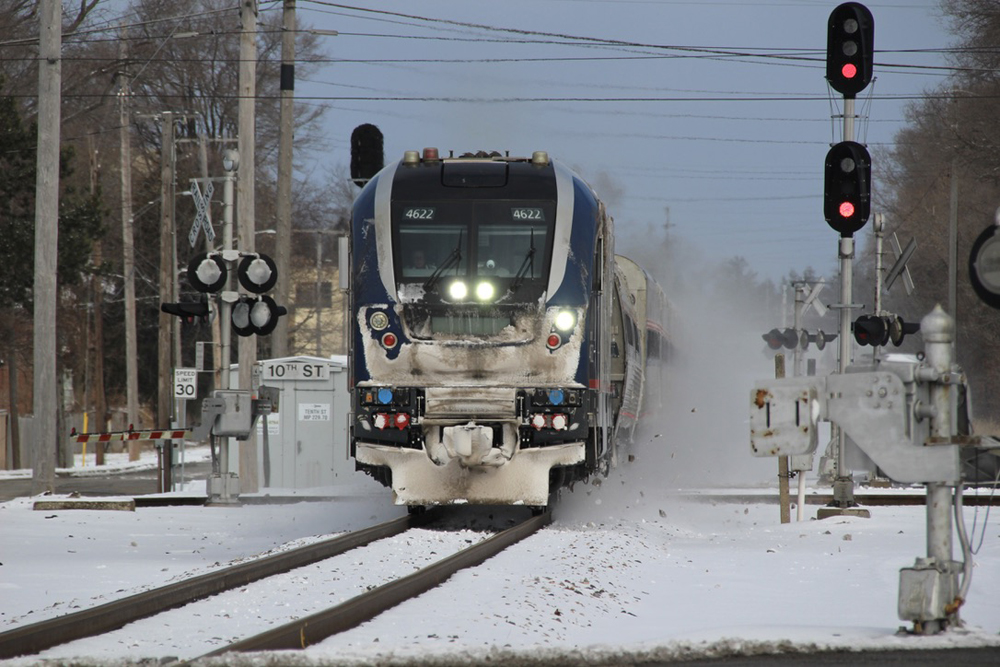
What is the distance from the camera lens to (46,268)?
68.3 ft

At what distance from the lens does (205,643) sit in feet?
23.1

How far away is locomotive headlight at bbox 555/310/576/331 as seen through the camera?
42.5 feet

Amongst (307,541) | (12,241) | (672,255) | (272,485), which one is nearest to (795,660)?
(307,541)

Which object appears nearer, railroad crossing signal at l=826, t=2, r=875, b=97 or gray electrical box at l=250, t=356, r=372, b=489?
railroad crossing signal at l=826, t=2, r=875, b=97

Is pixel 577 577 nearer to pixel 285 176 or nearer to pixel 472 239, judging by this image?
pixel 472 239

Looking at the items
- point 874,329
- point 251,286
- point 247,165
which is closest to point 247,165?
point 247,165

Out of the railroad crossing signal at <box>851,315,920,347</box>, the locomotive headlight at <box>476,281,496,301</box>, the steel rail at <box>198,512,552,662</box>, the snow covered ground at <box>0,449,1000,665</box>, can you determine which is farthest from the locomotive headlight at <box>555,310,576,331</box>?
the railroad crossing signal at <box>851,315,920,347</box>

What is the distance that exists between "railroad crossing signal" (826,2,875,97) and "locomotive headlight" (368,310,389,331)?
16.3 feet

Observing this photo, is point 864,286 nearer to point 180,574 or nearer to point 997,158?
point 997,158

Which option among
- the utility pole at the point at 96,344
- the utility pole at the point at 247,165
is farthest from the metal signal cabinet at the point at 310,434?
the utility pole at the point at 96,344

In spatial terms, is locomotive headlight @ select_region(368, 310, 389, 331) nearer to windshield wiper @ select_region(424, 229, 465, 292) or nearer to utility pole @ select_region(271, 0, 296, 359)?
windshield wiper @ select_region(424, 229, 465, 292)

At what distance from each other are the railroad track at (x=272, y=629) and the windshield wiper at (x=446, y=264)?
8.45 feet

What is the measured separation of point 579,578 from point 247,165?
14.5 metres

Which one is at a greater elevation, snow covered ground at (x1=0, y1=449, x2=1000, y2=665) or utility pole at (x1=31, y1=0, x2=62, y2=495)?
utility pole at (x1=31, y1=0, x2=62, y2=495)
